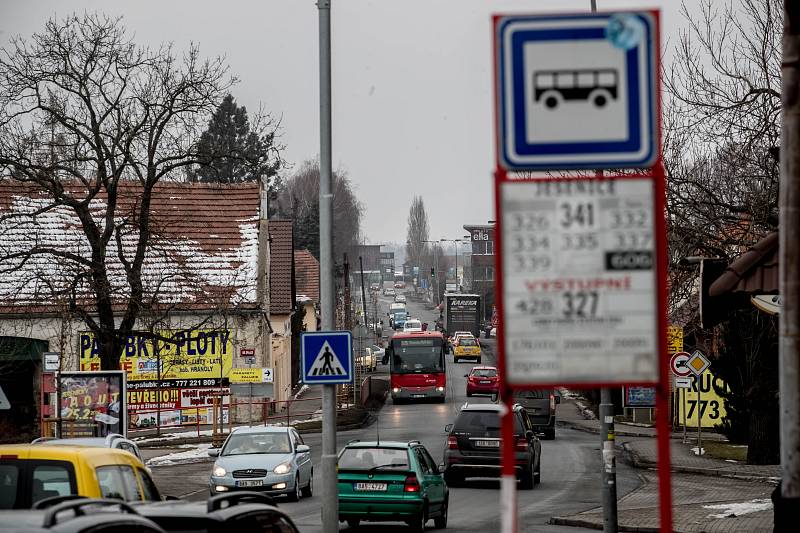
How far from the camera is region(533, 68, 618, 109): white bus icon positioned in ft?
20.1

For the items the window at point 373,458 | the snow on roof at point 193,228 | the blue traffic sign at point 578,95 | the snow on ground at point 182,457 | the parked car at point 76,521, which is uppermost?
the snow on roof at point 193,228

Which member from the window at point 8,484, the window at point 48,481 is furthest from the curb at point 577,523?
the window at point 8,484

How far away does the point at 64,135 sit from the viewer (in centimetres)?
3434

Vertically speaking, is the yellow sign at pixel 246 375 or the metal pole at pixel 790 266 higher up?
the metal pole at pixel 790 266

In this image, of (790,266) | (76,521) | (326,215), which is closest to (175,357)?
(326,215)

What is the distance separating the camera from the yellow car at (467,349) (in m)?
94.5

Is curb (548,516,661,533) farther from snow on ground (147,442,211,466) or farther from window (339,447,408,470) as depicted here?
snow on ground (147,442,211,466)

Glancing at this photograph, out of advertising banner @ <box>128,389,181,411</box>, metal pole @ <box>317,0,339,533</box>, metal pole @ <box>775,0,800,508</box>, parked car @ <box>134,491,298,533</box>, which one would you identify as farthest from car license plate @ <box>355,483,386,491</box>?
advertising banner @ <box>128,389,181,411</box>

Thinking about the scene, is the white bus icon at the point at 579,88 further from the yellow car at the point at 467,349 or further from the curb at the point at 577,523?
the yellow car at the point at 467,349

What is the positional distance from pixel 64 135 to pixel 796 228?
29.0 metres

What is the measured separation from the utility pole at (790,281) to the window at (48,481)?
666 cm

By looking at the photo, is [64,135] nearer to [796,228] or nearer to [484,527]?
[484,527]

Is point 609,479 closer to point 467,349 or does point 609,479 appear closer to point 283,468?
point 283,468

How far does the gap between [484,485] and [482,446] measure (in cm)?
221
